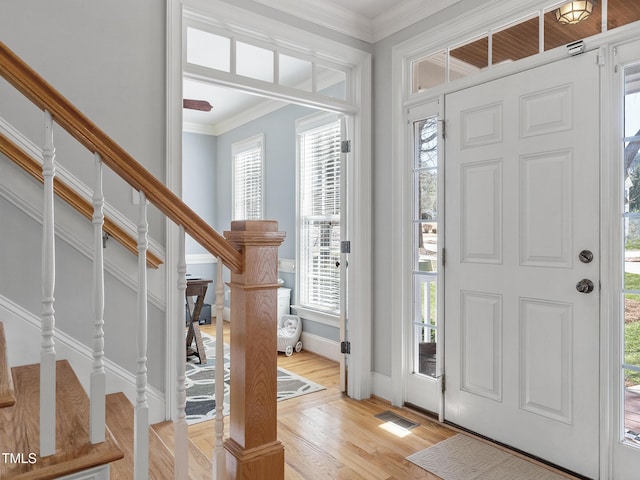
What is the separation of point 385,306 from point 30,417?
2.26 m

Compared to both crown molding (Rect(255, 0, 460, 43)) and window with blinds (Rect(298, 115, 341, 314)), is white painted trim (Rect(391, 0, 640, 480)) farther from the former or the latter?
window with blinds (Rect(298, 115, 341, 314))

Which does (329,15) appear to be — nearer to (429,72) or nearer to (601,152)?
(429,72)

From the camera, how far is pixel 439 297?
2762 mm

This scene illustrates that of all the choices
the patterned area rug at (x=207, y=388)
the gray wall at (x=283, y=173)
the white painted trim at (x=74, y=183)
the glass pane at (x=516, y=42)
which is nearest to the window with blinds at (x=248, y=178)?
the gray wall at (x=283, y=173)

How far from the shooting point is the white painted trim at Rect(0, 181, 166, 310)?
1972 millimetres

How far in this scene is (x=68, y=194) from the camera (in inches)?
79.0

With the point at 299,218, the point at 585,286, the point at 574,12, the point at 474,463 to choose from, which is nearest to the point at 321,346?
the point at 299,218

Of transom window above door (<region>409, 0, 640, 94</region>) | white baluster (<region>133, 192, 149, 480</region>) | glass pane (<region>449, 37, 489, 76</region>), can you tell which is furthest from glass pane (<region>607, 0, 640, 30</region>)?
white baluster (<region>133, 192, 149, 480</region>)

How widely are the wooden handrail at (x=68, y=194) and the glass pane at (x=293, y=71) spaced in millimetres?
1441

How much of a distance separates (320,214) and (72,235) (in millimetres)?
2612

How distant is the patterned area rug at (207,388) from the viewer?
2.88 meters

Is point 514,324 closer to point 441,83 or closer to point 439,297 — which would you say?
point 439,297

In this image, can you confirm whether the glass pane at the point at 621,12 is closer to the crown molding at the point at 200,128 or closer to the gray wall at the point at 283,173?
the gray wall at the point at 283,173

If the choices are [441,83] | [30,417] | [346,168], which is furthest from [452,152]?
[30,417]
